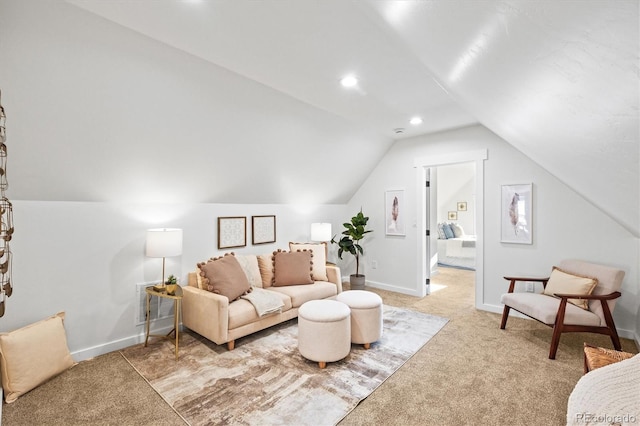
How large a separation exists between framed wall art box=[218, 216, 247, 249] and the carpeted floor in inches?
64.8

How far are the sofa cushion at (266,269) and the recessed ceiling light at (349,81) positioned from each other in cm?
238

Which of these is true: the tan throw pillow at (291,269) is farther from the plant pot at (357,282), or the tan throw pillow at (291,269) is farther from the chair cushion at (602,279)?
the chair cushion at (602,279)

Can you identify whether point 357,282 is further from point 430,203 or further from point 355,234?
point 430,203

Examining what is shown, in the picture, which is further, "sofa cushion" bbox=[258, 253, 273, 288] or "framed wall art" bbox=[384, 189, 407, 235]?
"framed wall art" bbox=[384, 189, 407, 235]

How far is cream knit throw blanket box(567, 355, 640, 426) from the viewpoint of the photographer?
41.1 inches

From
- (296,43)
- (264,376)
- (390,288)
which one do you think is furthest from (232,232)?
(390,288)

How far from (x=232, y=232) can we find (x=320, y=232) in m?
1.39

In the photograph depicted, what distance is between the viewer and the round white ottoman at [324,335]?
2.67 meters

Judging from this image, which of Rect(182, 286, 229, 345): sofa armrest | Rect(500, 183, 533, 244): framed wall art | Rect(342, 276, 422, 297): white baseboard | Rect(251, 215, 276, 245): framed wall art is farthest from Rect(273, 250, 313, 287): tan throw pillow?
Rect(500, 183, 533, 244): framed wall art

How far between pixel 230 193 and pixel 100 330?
1971mm

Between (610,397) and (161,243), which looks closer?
(610,397)

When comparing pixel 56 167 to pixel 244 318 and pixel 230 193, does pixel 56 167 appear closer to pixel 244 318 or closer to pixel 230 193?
pixel 230 193

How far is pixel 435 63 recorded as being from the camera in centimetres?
192

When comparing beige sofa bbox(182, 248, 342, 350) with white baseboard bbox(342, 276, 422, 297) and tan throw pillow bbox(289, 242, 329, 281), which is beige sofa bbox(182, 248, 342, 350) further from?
white baseboard bbox(342, 276, 422, 297)
